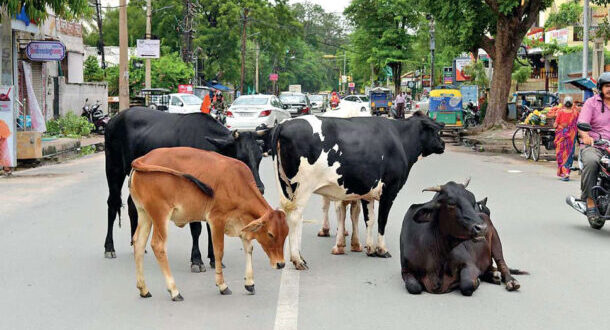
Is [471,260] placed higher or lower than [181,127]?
lower

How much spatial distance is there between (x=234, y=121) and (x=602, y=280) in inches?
885

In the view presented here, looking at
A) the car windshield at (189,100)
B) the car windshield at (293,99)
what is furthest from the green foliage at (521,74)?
the car windshield at (189,100)

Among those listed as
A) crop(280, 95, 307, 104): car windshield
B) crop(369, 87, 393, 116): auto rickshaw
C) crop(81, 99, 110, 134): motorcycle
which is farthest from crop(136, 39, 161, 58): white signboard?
crop(369, 87, 393, 116): auto rickshaw

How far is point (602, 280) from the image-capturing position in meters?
7.17

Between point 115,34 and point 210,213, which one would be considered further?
point 115,34

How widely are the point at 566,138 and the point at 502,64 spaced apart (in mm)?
14235

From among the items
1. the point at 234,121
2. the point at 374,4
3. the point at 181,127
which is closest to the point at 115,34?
the point at 374,4

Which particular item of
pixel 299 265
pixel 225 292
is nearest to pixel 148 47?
pixel 299 265

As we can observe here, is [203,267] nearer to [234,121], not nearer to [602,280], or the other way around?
[602,280]

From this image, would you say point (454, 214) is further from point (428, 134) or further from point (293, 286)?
point (428, 134)

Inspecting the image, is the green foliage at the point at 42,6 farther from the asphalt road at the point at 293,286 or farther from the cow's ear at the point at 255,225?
the cow's ear at the point at 255,225

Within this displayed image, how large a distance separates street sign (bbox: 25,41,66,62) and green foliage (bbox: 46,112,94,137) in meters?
5.03

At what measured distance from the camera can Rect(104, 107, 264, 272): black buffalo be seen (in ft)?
24.4

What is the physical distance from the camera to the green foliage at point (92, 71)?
44.3 m
